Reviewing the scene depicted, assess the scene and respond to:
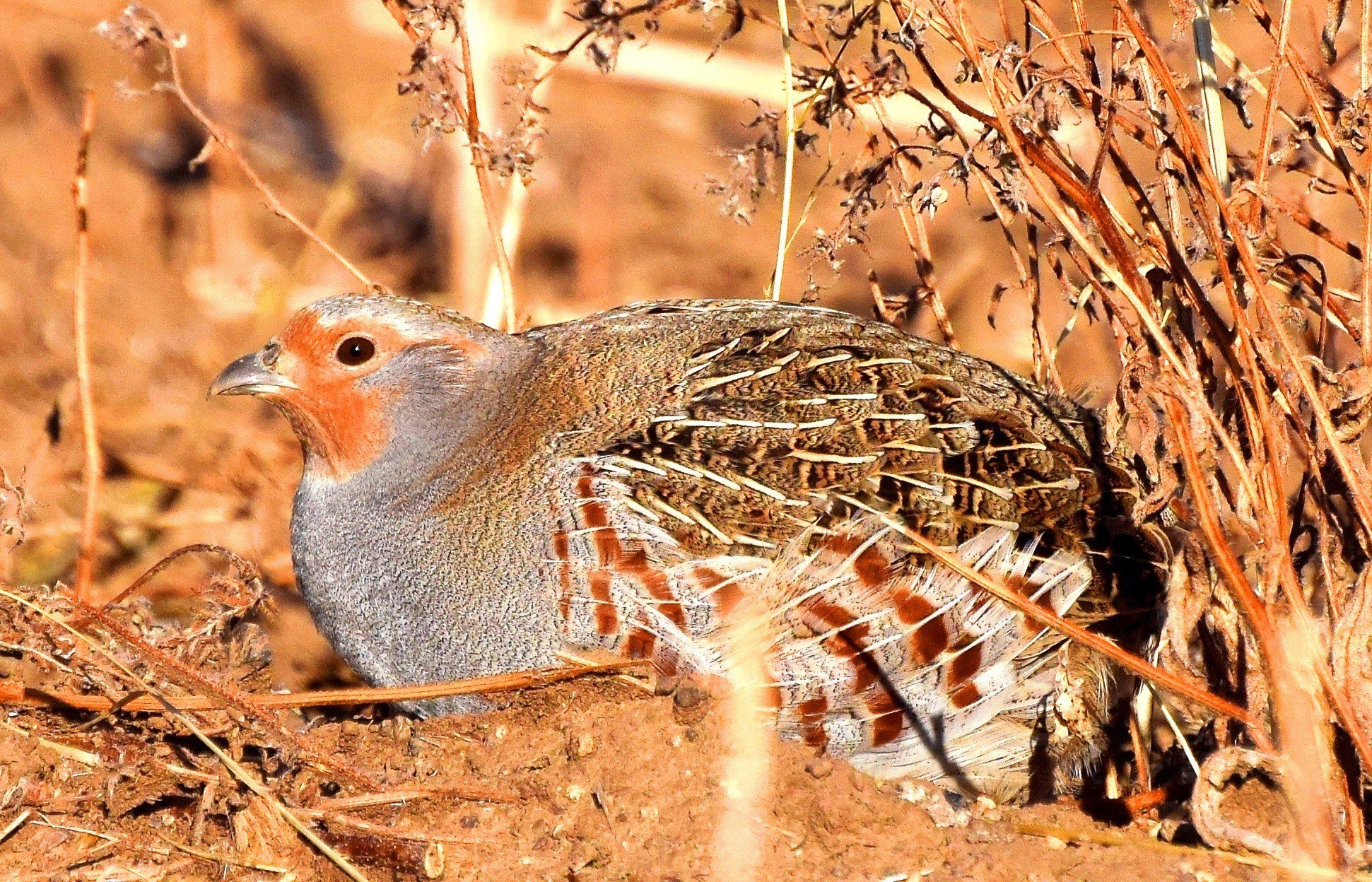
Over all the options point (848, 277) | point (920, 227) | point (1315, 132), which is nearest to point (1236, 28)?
point (848, 277)

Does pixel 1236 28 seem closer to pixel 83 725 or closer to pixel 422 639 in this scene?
pixel 422 639

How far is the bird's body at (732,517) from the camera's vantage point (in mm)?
2871

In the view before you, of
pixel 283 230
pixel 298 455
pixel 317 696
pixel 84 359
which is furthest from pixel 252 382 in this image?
pixel 283 230

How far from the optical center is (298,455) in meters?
5.06

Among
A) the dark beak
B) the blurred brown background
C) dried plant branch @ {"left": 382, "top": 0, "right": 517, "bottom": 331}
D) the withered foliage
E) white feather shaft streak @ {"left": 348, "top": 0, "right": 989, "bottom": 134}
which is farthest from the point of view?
white feather shaft streak @ {"left": 348, "top": 0, "right": 989, "bottom": 134}

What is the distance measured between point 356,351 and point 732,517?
1003 mm

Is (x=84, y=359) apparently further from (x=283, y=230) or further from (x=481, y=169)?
(x=283, y=230)

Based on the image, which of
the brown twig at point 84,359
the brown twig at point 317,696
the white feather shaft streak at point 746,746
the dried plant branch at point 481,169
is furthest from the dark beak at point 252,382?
the white feather shaft streak at point 746,746

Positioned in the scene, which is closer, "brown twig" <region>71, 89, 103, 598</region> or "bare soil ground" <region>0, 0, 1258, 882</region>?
"bare soil ground" <region>0, 0, 1258, 882</region>

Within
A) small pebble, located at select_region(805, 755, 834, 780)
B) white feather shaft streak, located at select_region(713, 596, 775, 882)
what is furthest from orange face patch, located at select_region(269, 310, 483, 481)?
small pebble, located at select_region(805, 755, 834, 780)

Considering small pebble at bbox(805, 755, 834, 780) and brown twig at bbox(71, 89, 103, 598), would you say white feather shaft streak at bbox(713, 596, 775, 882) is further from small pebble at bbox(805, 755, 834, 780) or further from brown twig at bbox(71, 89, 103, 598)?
brown twig at bbox(71, 89, 103, 598)

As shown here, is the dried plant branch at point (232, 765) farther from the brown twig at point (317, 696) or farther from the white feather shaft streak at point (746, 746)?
the white feather shaft streak at point (746, 746)

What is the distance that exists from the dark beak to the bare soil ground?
47 cm

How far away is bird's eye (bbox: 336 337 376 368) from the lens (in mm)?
3371
